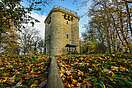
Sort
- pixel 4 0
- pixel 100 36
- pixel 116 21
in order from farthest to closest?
pixel 100 36 < pixel 116 21 < pixel 4 0

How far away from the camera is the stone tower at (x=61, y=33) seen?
61.2 meters

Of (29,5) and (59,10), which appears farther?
(59,10)

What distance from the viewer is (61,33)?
62656 millimetres

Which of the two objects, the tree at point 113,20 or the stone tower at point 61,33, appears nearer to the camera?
the tree at point 113,20

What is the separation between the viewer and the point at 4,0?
21.8 feet

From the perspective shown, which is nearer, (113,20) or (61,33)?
(113,20)

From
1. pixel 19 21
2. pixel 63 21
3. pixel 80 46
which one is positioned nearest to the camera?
pixel 19 21

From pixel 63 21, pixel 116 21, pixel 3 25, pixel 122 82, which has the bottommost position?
pixel 122 82

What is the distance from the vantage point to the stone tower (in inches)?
2411

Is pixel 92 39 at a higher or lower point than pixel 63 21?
lower

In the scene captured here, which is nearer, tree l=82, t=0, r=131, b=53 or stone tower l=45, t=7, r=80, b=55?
tree l=82, t=0, r=131, b=53

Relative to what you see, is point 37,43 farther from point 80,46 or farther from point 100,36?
point 100,36

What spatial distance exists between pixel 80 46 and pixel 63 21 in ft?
32.6

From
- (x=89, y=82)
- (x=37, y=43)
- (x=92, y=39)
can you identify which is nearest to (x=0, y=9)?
(x=89, y=82)
